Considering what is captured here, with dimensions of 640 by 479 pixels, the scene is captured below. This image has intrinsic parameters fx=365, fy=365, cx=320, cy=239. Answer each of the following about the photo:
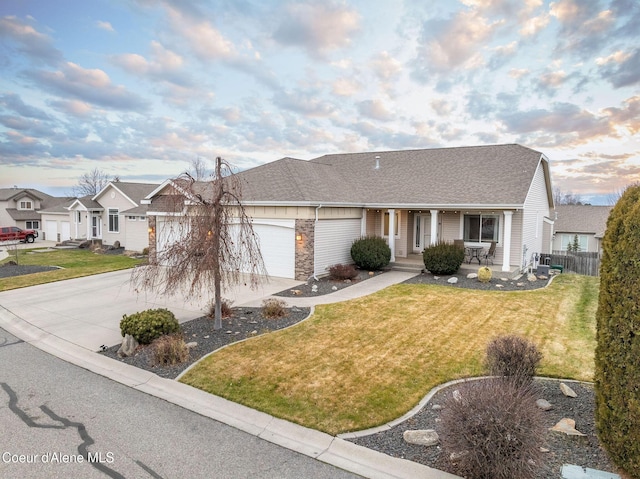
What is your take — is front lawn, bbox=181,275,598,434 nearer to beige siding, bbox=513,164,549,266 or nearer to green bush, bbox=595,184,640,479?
green bush, bbox=595,184,640,479

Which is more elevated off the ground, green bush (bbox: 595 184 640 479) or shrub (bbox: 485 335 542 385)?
green bush (bbox: 595 184 640 479)

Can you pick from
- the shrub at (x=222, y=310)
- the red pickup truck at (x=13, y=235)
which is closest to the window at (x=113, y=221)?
the red pickup truck at (x=13, y=235)

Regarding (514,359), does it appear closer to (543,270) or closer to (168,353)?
(168,353)

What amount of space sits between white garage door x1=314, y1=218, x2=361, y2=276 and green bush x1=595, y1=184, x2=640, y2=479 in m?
11.9

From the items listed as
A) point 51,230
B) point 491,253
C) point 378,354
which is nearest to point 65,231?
point 51,230

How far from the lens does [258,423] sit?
5.36 m

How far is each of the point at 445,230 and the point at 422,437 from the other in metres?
15.1

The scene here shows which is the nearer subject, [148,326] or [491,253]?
[148,326]

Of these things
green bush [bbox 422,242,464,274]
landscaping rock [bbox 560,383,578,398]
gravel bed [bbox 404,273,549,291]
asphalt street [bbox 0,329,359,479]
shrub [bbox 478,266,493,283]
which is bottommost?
asphalt street [bbox 0,329,359,479]

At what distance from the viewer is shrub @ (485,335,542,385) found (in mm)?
5793

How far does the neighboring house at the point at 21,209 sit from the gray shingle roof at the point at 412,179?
114 feet

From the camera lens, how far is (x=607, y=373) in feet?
13.3

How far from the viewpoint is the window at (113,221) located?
2858cm

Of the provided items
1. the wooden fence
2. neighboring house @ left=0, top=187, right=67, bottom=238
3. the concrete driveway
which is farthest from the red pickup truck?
the wooden fence
